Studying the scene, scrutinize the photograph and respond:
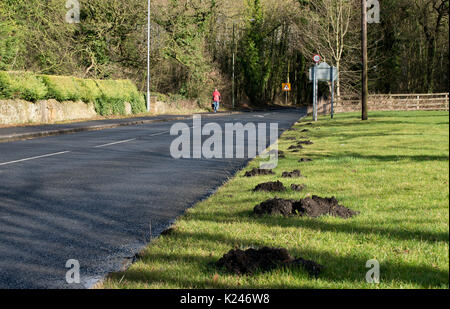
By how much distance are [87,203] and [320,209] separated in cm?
355

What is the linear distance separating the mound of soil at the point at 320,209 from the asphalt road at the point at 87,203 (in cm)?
161

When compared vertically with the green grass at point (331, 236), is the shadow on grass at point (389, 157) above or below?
above

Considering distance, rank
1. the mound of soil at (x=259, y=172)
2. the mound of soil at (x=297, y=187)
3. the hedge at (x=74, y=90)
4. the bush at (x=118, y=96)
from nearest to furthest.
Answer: the mound of soil at (x=297, y=187), the mound of soil at (x=259, y=172), the hedge at (x=74, y=90), the bush at (x=118, y=96)

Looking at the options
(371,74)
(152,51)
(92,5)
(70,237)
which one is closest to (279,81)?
(371,74)

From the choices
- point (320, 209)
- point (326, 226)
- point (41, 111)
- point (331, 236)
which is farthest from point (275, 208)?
point (41, 111)

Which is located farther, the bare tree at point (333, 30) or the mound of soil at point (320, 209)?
the bare tree at point (333, 30)

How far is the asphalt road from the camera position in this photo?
4918mm

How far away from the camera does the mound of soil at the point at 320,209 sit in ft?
19.8

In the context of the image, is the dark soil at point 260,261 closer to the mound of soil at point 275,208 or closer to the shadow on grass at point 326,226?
the shadow on grass at point 326,226

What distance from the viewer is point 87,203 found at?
7852 mm

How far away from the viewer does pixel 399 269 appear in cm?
400

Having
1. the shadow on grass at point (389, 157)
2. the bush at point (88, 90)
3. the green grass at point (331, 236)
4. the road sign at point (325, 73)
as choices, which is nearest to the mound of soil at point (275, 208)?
the green grass at point (331, 236)

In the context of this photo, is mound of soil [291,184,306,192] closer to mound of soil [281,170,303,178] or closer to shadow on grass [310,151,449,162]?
mound of soil [281,170,303,178]

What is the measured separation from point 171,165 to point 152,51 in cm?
3301
